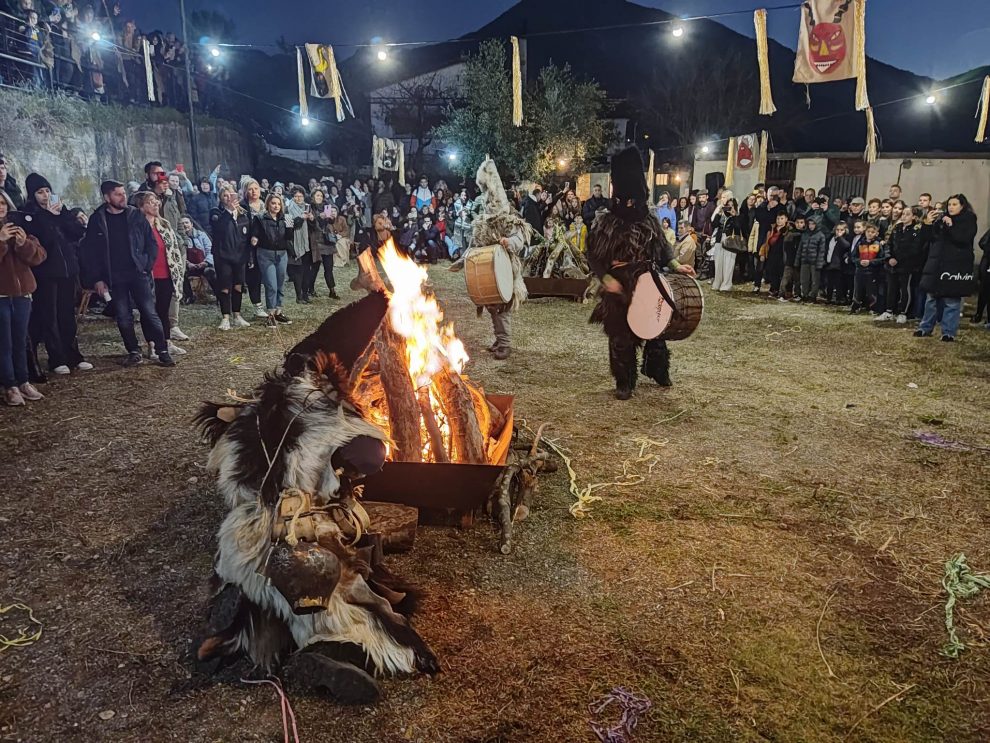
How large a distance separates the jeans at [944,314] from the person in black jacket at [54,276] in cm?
1136

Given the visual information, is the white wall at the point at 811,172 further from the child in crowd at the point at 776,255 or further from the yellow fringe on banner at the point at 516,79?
the yellow fringe on banner at the point at 516,79

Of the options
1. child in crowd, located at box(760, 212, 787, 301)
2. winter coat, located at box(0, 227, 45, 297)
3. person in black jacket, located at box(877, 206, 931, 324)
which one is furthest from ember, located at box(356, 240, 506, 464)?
child in crowd, located at box(760, 212, 787, 301)

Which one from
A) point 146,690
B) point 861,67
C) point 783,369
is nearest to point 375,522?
point 146,690

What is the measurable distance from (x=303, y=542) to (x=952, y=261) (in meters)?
9.78

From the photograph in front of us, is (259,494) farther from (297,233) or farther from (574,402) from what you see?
(297,233)

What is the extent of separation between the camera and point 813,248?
1290 cm

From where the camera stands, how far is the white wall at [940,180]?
676 inches

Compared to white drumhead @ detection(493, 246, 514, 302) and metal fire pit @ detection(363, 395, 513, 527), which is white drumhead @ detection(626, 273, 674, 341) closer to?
white drumhead @ detection(493, 246, 514, 302)

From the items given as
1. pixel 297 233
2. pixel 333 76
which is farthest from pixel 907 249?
pixel 333 76

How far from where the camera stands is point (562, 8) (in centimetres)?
9288

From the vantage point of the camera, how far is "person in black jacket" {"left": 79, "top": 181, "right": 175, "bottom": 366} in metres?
7.45

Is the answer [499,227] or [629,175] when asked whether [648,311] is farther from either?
[499,227]

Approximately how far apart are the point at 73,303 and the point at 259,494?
21.4 feet

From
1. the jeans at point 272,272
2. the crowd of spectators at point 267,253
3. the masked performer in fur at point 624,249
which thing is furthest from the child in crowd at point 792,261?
the jeans at point 272,272
